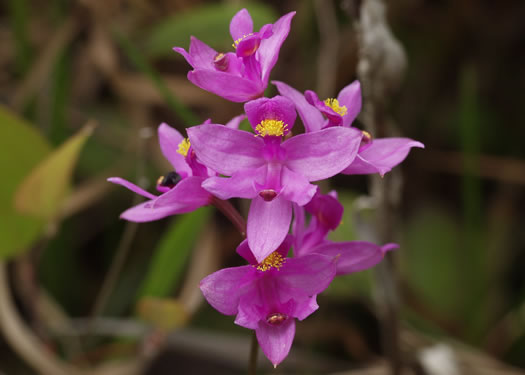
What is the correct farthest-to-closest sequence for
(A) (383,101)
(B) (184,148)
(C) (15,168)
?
(C) (15,168) → (A) (383,101) → (B) (184,148)

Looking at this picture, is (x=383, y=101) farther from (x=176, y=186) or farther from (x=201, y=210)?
(x=176, y=186)

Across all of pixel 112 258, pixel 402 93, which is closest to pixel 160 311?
pixel 112 258

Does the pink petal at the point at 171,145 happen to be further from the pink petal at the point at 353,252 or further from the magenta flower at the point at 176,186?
the pink petal at the point at 353,252

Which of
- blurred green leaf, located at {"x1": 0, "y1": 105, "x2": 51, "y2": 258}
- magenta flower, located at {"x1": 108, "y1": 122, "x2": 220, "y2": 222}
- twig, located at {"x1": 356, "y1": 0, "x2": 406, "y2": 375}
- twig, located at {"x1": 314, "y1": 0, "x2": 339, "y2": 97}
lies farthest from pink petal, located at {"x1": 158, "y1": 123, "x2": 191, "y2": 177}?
twig, located at {"x1": 314, "y1": 0, "x2": 339, "y2": 97}

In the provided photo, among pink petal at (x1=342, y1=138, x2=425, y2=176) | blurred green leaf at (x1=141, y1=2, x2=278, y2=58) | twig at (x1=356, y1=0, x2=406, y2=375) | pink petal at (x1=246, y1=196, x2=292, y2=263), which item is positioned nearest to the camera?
pink petal at (x1=246, y1=196, x2=292, y2=263)

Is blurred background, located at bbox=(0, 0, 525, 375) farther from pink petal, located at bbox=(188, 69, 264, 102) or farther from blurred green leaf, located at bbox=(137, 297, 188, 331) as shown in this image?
pink petal, located at bbox=(188, 69, 264, 102)

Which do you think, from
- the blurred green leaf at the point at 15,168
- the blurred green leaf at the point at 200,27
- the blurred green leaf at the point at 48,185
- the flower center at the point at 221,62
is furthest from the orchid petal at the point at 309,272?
the blurred green leaf at the point at 200,27

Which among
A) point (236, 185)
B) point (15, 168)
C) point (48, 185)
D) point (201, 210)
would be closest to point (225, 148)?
point (236, 185)
